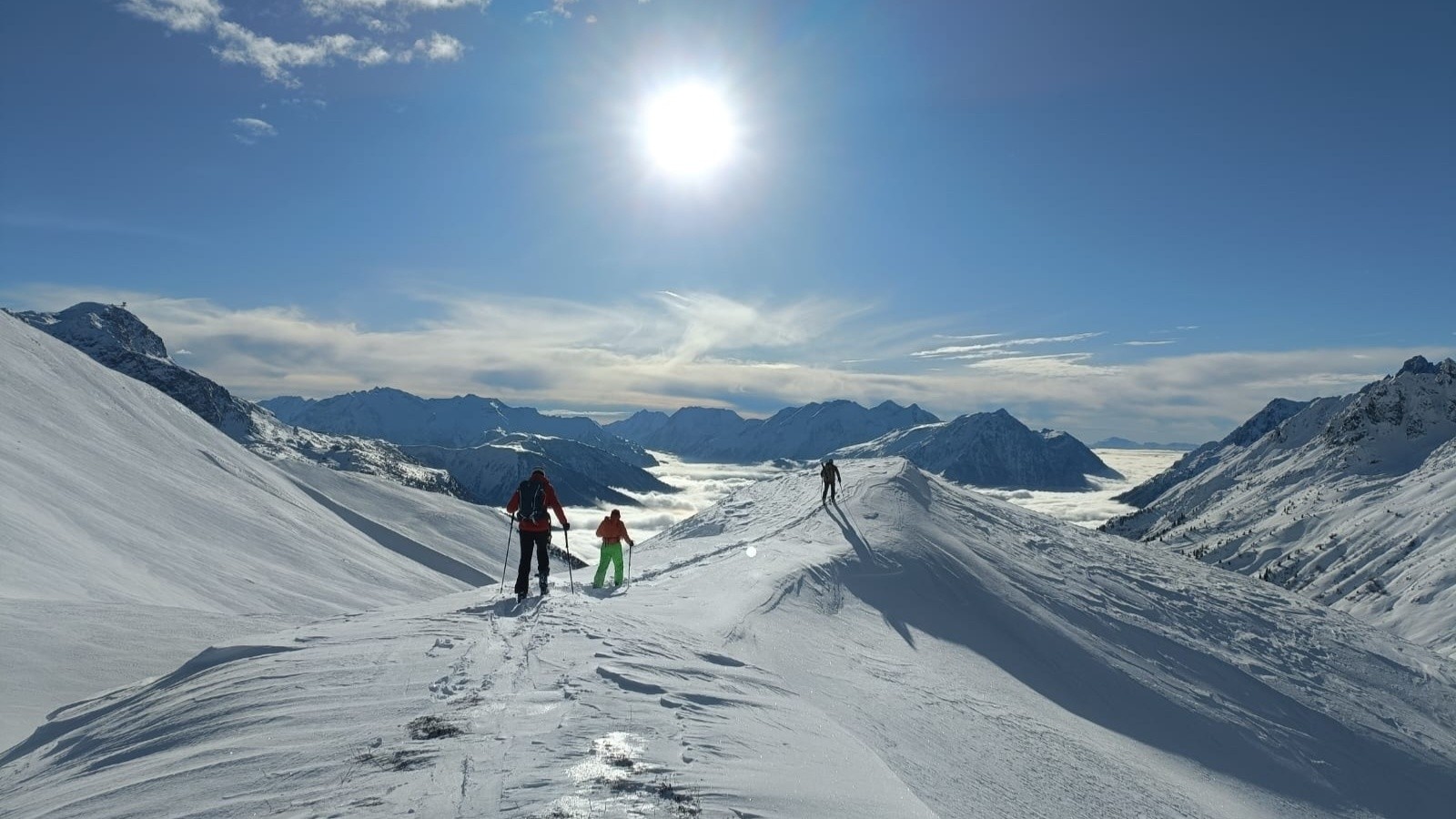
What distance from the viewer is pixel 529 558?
15.8 m

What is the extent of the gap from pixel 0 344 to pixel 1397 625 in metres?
203

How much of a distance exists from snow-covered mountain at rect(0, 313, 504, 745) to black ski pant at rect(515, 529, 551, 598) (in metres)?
6.77

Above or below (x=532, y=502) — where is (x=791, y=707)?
below

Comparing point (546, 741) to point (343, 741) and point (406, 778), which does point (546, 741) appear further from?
point (343, 741)

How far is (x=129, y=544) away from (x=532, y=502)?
2087 centimetres

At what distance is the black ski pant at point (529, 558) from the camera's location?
1544 cm

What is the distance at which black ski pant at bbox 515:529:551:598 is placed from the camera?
15445mm

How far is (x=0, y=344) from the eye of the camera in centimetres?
4150

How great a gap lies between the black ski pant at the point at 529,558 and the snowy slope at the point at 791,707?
2.57 ft

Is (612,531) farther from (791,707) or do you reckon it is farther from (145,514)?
(145,514)

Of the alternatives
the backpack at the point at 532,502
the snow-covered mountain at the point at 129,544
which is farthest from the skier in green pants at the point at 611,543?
the snow-covered mountain at the point at 129,544

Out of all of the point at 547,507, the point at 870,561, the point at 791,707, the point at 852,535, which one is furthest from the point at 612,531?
the point at 852,535

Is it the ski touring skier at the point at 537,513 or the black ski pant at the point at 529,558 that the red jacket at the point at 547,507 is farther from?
the black ski pant at the point at 529,558

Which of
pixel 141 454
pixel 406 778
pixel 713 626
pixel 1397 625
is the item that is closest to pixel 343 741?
pixel 406 778
